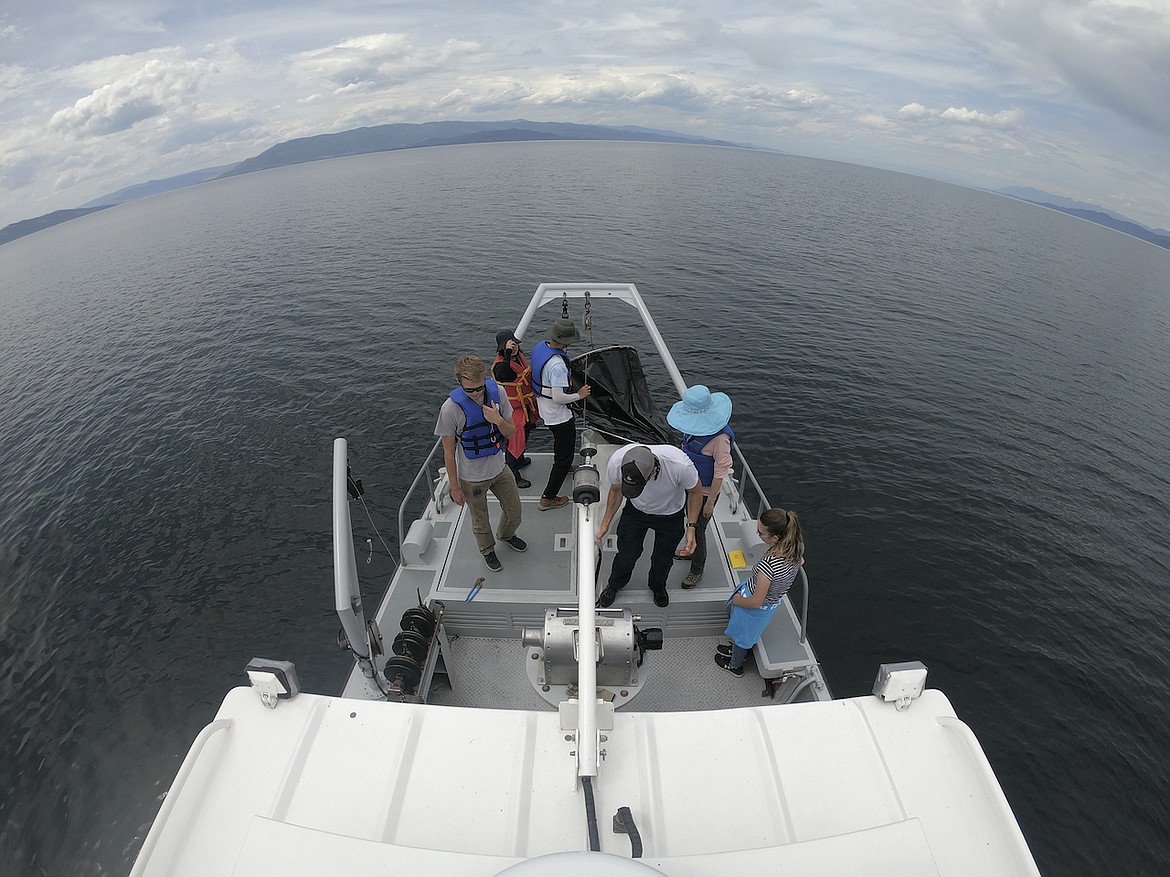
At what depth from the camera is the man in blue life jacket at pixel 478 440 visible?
451 centimetres

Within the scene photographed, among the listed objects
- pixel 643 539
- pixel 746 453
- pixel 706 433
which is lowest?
pixel 746 453

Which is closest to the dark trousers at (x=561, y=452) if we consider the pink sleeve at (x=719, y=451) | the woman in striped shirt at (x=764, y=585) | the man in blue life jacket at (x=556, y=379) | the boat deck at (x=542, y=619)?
the man in blue life jacket at (x=556, y=379)

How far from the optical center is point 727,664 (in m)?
5.21

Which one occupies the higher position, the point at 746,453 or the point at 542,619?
the point at 542,619

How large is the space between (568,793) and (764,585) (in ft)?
8.74

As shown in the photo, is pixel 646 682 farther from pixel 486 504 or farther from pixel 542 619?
pixel 486 504

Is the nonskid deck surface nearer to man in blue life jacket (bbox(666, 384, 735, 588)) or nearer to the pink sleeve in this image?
man in blue life jacket (bbox(666, 384, 735, 588))

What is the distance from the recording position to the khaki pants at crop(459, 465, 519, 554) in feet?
17.0

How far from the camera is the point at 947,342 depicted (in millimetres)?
21797

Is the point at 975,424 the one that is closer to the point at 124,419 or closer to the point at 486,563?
the point at 486,563

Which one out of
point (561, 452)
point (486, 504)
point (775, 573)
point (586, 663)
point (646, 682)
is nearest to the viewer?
point (586, 663)

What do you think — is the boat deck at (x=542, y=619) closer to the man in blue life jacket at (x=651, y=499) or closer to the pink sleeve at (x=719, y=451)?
the man in blue life jacket at (x=651, y=499)

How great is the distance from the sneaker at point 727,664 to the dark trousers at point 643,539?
3.23ft

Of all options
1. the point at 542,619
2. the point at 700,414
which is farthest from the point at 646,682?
the point at 700,414
